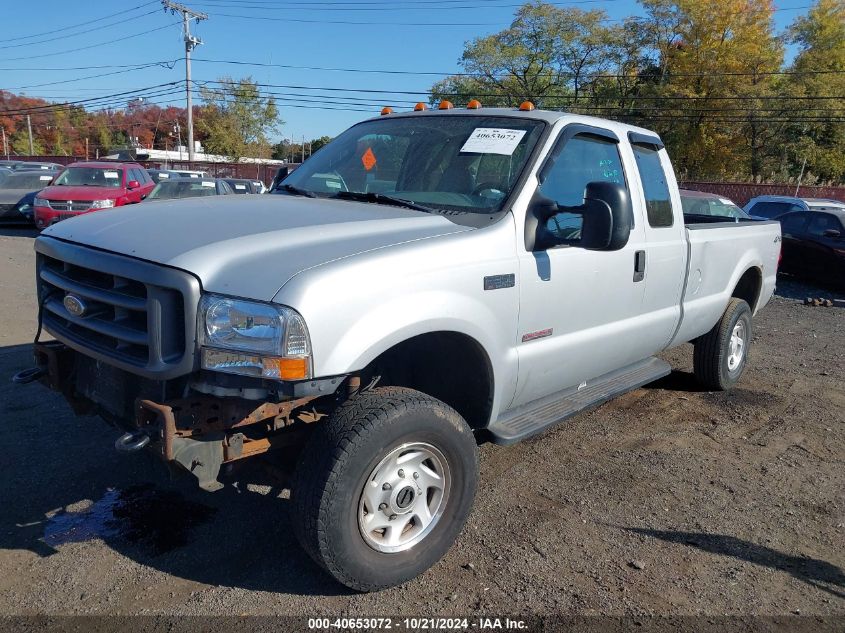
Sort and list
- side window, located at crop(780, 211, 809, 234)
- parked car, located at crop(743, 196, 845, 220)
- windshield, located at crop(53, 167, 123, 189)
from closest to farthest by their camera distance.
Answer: side window, located at crop(780, 211, 809, 234)
parked car, located at crop(743, 196, 845, 220)
windshield, located at crop(53, 167, 123, 189)

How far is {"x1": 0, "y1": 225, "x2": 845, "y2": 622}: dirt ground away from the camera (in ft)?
9.73

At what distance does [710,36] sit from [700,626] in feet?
146

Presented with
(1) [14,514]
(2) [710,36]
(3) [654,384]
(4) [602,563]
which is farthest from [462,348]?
(2) [710,36]

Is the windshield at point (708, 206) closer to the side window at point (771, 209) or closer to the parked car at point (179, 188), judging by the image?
the side window at point (771, 209)

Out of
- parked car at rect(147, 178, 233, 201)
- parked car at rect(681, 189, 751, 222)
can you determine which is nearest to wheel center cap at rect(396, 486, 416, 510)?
parked car at rect(681, 189, 751, 222)

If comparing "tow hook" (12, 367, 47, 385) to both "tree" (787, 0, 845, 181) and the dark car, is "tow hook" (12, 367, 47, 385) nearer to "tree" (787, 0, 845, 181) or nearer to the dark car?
the dark car

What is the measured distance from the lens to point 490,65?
4691cm

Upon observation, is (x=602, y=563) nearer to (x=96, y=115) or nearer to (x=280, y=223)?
(x=280, y=223)

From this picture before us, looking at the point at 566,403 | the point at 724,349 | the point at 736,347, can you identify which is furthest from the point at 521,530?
the point at 736,347

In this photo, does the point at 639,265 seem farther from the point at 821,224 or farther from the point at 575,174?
the point at 821,224

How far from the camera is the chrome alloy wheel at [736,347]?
6031 mm

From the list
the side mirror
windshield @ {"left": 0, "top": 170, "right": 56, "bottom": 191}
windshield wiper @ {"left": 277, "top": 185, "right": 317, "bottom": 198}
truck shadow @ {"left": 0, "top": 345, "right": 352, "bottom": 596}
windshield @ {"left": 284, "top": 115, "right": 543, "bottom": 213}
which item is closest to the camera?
truck shadow @ {"left": 0, "top": 345, "right": 352, "bottom": 596}

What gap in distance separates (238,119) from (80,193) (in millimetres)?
47566

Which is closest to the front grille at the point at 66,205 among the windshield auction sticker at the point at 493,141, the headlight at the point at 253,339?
the windshield auction sticker at the point at 493,141
